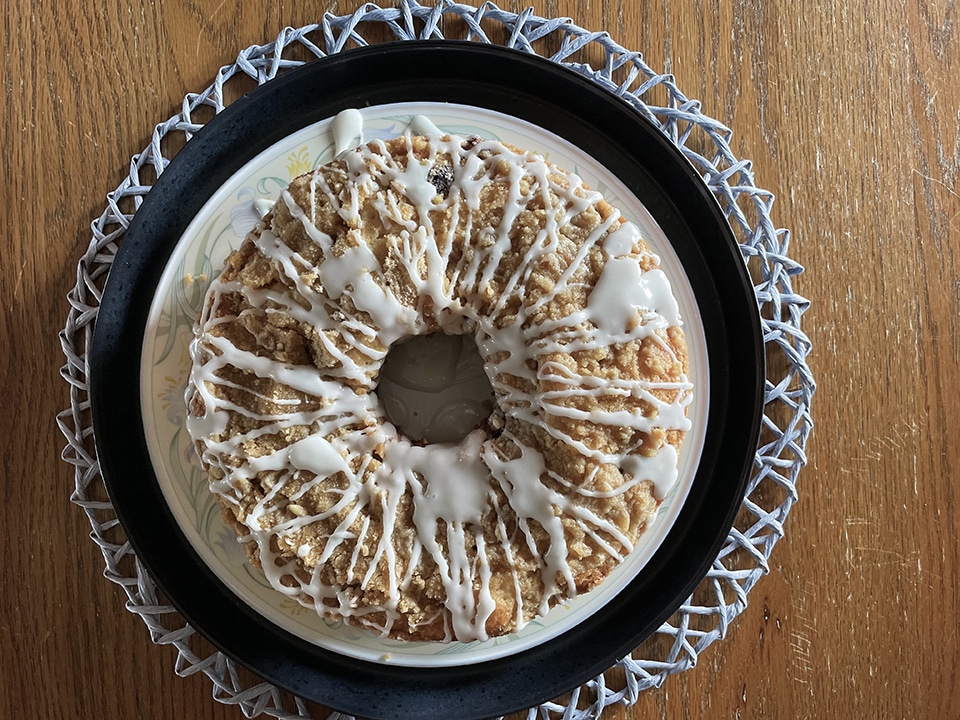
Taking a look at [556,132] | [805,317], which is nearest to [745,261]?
[805,317]

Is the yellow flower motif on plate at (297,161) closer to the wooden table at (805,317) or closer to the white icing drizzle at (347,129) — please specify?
the white icing drizzle at (347,129)

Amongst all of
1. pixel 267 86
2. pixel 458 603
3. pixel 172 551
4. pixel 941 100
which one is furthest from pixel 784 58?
pixel 172 551

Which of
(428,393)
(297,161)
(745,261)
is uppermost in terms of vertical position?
(297,161)

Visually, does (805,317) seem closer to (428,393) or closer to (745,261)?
(745,261)

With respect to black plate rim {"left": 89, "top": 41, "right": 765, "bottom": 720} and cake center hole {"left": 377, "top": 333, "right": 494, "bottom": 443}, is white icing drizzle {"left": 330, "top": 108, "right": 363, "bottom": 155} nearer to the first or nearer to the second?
black plate rim {"left": 89, "top": 41, "right": 765, "bottom": 720}

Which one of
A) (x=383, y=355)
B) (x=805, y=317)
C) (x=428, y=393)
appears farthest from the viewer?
(x=805, y=317)

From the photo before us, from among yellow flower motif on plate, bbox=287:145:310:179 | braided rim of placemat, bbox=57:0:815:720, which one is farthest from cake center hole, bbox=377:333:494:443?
braided rim of placemat, bbox=57:0:815:720
